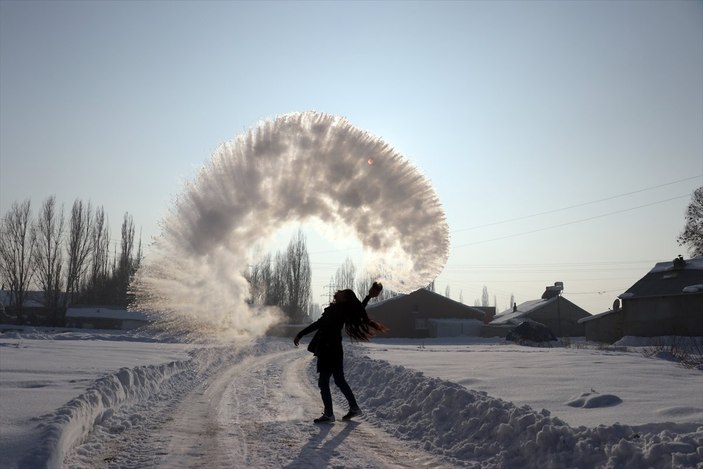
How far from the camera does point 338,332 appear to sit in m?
10.9

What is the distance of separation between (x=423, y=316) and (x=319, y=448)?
66982 mm

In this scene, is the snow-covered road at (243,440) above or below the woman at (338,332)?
below

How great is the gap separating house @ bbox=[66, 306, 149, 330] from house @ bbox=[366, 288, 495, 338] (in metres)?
31.2

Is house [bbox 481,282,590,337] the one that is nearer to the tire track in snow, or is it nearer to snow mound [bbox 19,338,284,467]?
snow mound [bbox 19,338,284,467]

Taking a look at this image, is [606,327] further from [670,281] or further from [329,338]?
[329,338]

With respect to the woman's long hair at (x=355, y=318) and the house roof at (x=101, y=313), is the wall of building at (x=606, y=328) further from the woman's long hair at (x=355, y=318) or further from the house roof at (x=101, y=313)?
the house roof at (x=101, y=313)

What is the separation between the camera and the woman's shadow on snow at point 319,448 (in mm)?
6746

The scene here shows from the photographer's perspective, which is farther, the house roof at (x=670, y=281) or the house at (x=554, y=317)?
the house at (x=554, y=317)

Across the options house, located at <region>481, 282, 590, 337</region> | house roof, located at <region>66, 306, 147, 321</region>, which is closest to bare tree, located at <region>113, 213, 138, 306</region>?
house roof, located at <region>66, 306, 147, 321</region>

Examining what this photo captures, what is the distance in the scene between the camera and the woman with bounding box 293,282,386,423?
10.6 m

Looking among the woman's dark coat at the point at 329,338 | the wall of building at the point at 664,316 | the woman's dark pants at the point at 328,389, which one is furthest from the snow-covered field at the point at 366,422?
the wall of building at the point at 664,316

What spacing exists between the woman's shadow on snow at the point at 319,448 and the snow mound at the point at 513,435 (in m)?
0.98

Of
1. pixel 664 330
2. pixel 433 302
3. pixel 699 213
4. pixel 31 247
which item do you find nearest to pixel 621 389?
pixel 664 330

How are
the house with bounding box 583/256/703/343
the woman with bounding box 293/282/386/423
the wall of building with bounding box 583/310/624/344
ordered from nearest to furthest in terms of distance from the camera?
the woman with bounding box 293/282/386/423, the house with bounding box 583/256/703/343, the wall of building with bounding box 583/310/624/344
